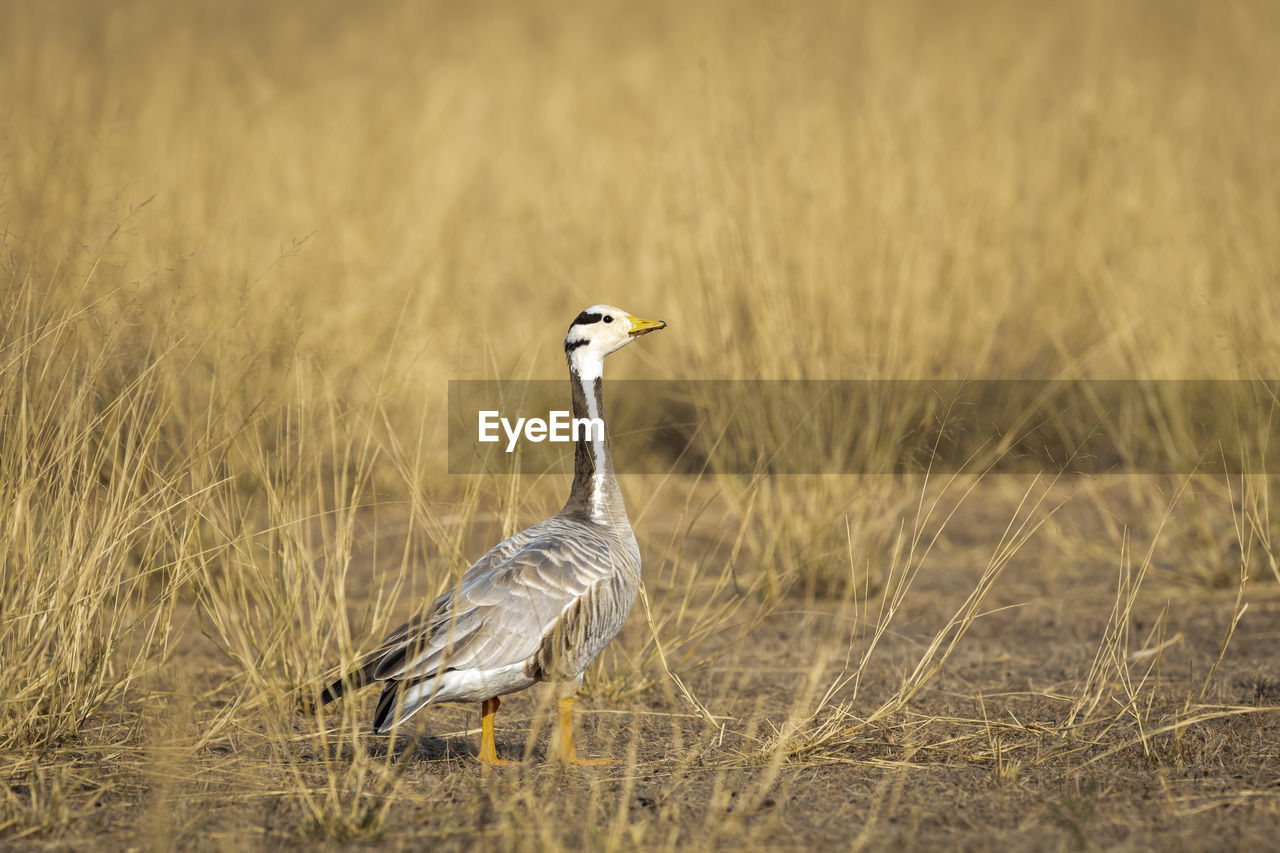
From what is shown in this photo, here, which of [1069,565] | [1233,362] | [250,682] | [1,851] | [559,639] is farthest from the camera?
[1069,565]

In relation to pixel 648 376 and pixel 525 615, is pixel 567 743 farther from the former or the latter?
pixel 648 376

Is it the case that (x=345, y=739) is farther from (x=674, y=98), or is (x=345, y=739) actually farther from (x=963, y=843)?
(x=674, y=98)

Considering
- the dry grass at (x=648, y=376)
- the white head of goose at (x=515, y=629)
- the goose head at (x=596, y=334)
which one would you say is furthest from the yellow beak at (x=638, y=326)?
the white head of goose at (x=515, y=629)

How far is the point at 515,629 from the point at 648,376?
17.1ft

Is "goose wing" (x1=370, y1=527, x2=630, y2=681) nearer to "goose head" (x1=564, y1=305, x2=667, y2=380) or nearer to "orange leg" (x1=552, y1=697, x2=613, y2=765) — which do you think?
"orange leg" (x1=552, y1=697, x2=613, y2=765)

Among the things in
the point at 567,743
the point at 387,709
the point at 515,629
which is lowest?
the point at 567,743

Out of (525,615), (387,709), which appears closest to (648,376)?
(525,615)

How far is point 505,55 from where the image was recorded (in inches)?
474

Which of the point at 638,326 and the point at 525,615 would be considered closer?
the point at 525,615

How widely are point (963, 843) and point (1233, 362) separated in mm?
4068

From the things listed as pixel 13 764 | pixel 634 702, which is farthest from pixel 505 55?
pixel 13 764

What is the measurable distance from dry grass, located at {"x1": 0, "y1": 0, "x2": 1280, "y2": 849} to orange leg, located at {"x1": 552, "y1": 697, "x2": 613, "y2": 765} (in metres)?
0.09

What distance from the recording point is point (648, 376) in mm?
9164

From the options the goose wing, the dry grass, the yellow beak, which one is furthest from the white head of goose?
the yellow beak
